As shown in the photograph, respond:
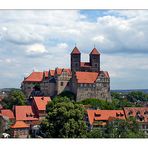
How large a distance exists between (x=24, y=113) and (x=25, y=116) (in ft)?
0.49

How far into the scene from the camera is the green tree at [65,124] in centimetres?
898

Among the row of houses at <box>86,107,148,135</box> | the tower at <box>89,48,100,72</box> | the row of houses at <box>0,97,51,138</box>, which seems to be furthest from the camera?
the tower at <box>89,48,100,72</box>

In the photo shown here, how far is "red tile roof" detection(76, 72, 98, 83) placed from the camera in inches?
691

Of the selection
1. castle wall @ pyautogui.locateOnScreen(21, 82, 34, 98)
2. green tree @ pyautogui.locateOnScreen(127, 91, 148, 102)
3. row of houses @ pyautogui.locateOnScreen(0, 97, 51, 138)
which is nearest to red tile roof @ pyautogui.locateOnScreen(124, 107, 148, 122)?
row of houses @ pyautogui.locateOnScreen(0, 97, 51, 138)

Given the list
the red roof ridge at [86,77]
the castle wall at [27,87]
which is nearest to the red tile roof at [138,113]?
the red roof ridge at [86,77]

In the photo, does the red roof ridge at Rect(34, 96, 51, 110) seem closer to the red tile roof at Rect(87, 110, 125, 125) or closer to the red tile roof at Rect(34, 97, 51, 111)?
the red tile roof at Rect(34, 97, 51, 111)

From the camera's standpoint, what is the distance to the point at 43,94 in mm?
18031

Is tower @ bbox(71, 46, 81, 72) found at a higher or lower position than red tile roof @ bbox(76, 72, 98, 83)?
higher

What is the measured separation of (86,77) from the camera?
58.3 ft

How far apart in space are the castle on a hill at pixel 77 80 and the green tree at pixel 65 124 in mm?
7056
